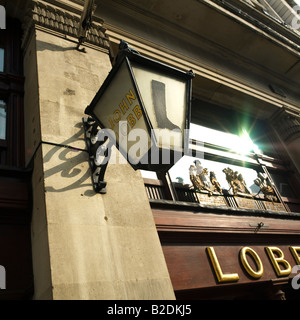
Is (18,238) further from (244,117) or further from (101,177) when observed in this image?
(244,117)

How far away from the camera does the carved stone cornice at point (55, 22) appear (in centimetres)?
513

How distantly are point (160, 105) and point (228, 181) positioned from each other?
4699mm

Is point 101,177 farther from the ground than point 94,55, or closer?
closer

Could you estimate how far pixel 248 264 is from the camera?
5156 mm

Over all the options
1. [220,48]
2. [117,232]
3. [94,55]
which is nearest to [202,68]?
[220,48]

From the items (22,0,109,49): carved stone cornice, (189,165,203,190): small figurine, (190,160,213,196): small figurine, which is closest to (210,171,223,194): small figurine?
(190,160,213,196): small figurine

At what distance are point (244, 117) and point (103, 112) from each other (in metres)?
7.50

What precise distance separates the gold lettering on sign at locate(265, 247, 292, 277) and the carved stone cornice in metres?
5.09

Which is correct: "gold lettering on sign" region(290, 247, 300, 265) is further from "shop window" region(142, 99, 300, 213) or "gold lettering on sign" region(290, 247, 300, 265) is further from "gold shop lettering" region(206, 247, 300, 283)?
"shop window" region(142, 99, 300, 213)

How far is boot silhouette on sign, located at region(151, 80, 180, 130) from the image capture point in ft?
8.39

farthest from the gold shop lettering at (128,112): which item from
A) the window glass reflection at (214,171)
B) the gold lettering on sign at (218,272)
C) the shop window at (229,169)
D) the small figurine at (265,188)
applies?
the small figurine at (265,188)

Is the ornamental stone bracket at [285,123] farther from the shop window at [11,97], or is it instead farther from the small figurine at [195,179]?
the shop window at [11,97]

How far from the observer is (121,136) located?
9.43 ft

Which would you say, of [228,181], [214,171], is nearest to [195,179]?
[214,171]
